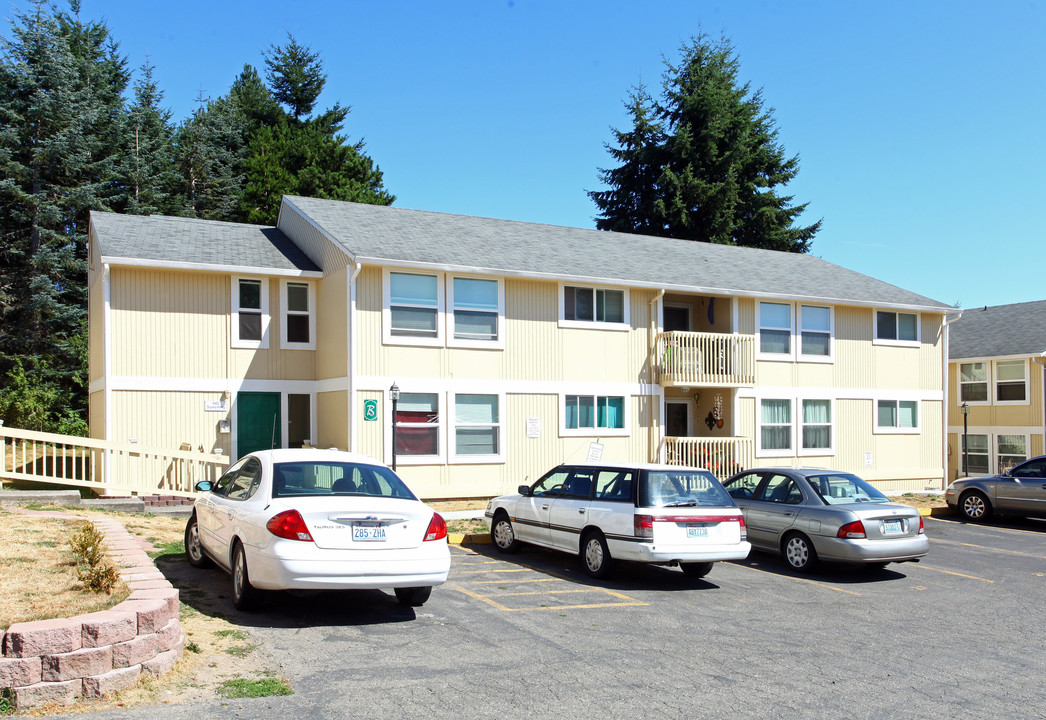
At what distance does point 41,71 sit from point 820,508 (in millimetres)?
34734

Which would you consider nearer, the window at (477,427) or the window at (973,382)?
the window at (477,427)

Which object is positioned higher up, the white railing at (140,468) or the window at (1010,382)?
the window at (1010,382)

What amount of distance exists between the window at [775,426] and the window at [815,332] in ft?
5.09

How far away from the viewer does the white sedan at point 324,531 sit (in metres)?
7.67

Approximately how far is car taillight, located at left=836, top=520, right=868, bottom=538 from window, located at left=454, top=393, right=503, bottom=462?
8518 millimetres

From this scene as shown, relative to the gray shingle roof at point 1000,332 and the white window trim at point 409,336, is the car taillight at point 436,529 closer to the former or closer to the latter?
the white window trim at point 409,336

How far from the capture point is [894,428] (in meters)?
23.9

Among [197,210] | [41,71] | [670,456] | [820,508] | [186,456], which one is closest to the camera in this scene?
[820,508]

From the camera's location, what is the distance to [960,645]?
327 inches

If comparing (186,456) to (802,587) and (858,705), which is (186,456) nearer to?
(802,587)

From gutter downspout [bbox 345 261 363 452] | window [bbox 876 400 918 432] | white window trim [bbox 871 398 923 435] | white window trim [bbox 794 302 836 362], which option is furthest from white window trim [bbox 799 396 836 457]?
gutter downspout [bbox 345 261 363 452]

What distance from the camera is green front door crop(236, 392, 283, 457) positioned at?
61.0 feet

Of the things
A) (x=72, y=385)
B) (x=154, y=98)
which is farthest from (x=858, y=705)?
(x=154, y=98)

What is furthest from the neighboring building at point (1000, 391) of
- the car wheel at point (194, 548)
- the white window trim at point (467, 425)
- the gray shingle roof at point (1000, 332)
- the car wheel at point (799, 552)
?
the car wheel at point (194, 548)
